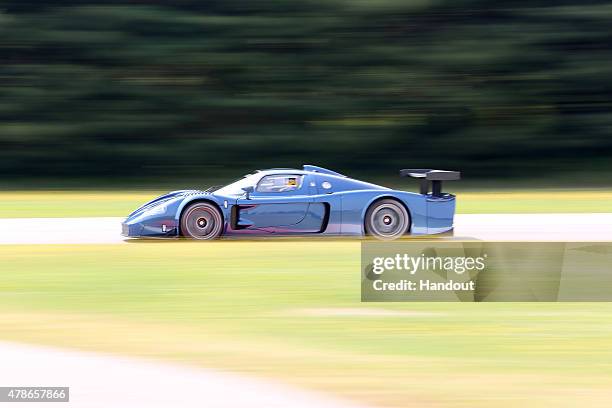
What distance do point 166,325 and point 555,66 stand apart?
2048 cm

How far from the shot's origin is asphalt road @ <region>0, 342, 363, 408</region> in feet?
16.5

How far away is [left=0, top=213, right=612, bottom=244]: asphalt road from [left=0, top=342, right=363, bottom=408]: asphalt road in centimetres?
604

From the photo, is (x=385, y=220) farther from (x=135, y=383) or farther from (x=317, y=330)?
(x=135, y=383)

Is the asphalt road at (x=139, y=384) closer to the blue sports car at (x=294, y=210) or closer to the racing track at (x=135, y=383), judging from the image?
the racing track at (x=135, y=383)

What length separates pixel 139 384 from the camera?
537cm

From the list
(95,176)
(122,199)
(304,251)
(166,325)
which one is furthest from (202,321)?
(95,176)

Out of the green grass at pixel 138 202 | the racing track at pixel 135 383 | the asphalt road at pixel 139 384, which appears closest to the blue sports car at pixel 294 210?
the green grass at pixel 138 202

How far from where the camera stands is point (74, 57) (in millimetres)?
24562

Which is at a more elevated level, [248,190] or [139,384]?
[248,190]

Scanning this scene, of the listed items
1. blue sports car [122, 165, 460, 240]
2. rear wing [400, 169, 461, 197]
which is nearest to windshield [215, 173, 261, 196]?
blue sports car [122, 165, 460, 240]

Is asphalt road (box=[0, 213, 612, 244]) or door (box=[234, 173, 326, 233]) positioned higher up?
door (box=[234, 173, 326, 233])

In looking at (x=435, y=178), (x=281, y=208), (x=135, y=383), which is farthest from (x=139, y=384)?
(x=435, y=178)

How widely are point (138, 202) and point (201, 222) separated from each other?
7.12 metres

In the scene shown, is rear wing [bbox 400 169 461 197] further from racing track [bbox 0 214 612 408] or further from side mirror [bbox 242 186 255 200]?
racing track [bbox 0 214 612 408]
